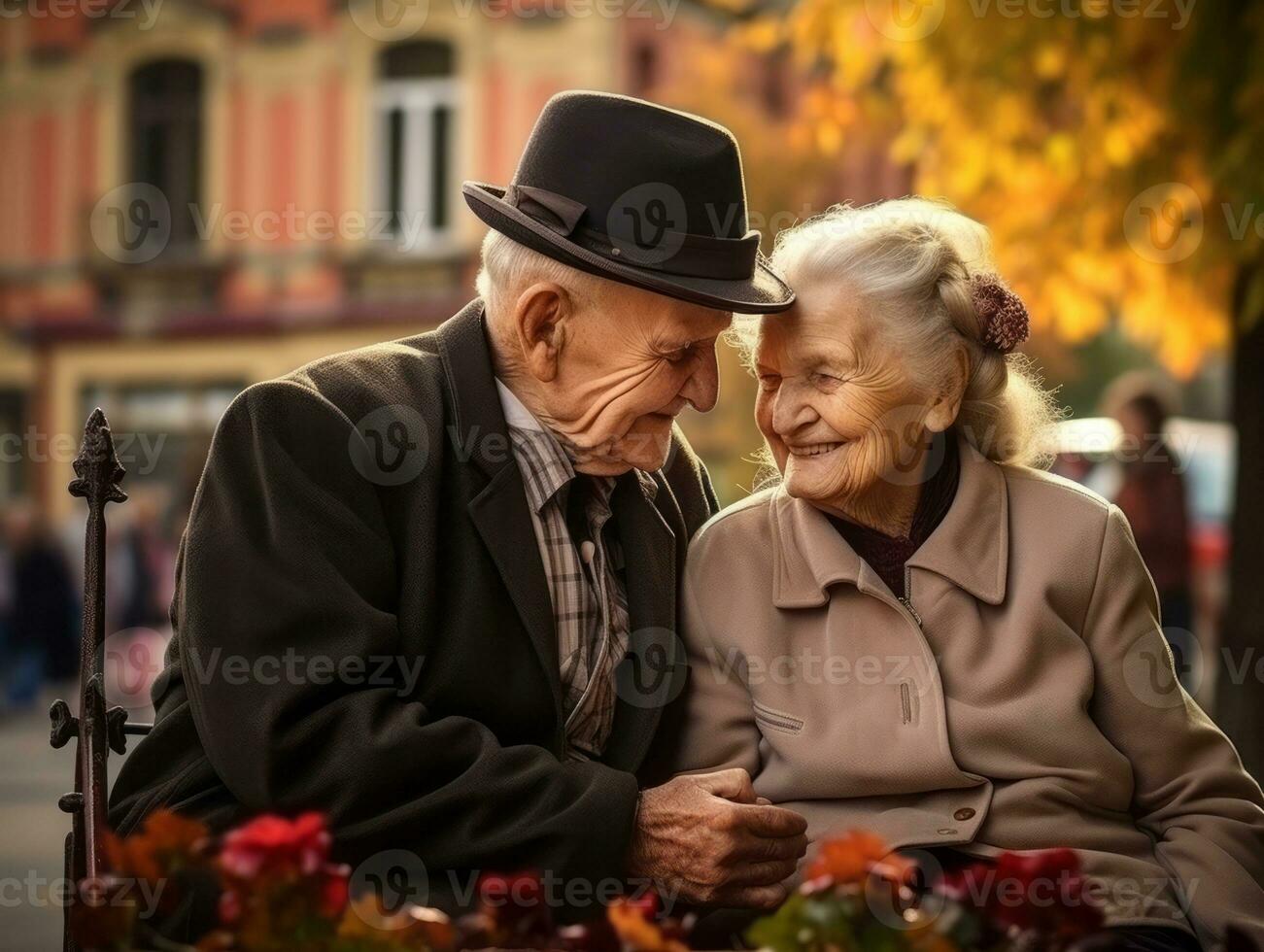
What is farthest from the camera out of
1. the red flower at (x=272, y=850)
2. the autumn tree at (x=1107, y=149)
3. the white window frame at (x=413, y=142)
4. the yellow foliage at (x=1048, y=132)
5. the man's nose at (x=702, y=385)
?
the white window frame at (x=413, y=142)

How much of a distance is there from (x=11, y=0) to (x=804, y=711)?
22.0 m

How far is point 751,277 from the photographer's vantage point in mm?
3379


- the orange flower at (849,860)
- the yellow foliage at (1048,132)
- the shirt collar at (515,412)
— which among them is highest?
the yellow foliage at (1048,132)

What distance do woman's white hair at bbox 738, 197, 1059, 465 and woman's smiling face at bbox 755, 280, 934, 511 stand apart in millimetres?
37

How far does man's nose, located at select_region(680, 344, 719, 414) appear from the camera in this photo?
11.1 feet

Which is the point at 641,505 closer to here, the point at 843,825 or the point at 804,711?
the point at 804,711

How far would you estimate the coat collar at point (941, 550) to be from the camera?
3373 millimetres

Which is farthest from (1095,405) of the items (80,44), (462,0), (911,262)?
(911,262)

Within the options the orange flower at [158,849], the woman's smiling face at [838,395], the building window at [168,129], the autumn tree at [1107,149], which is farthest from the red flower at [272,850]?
the building window at [168,129]

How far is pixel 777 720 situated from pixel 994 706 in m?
0.40

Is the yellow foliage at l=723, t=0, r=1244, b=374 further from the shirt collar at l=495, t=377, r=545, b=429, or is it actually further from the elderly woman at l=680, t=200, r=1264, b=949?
the shirt collar at l=495, t=377, r=545, b=429

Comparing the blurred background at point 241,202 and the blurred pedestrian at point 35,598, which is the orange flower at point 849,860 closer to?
the blurred background at point 241,202

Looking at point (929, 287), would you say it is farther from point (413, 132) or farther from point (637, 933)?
point (413, 132)

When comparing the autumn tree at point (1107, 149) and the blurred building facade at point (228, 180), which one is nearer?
the autumn tree at point (1107, 149)
